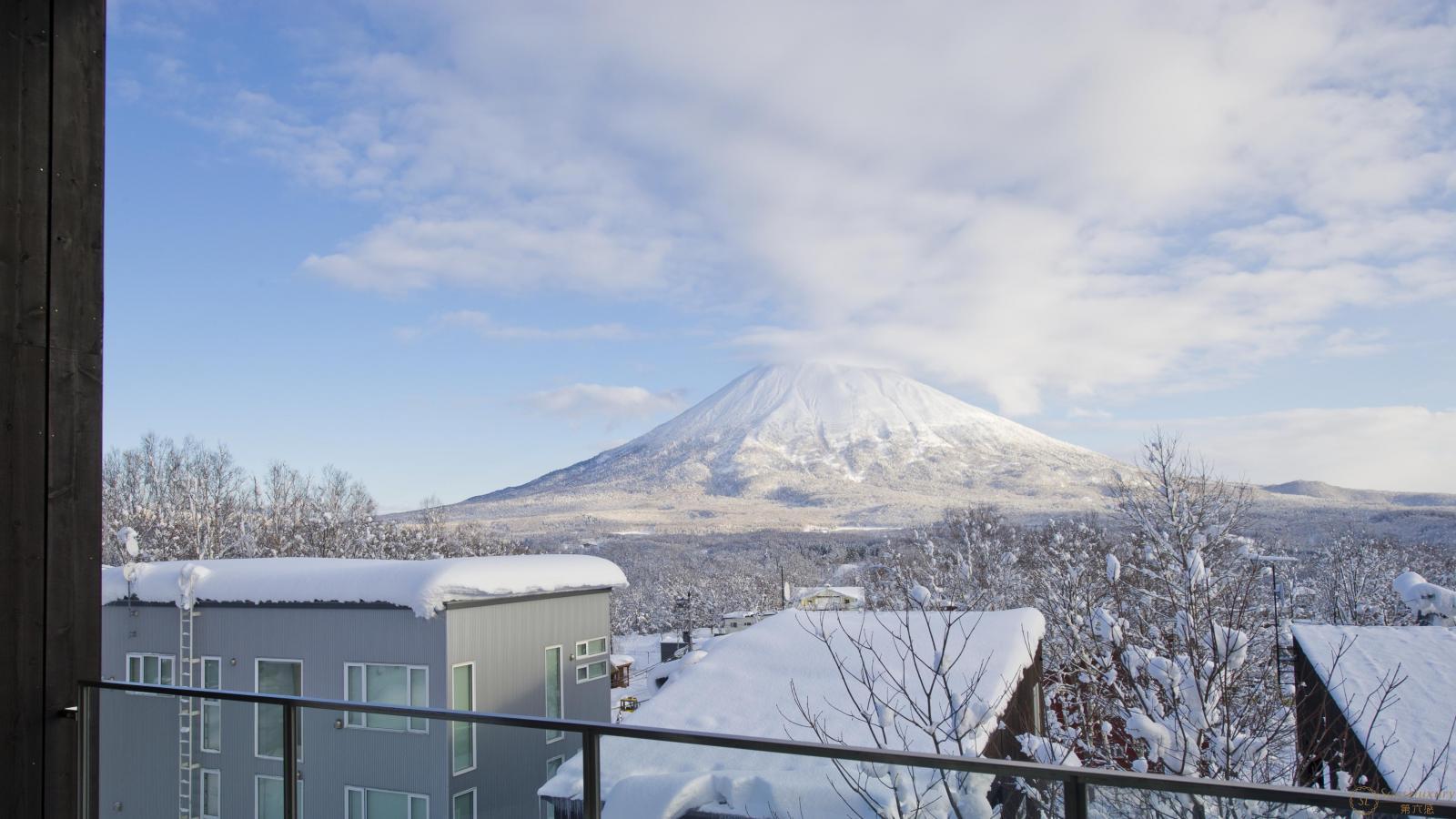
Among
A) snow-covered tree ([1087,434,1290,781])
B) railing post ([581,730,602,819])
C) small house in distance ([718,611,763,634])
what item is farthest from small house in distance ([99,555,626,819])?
small house in distance ([718,611,763,634])

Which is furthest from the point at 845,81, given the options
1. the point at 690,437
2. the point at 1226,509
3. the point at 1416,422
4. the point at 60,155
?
the point at 690,437

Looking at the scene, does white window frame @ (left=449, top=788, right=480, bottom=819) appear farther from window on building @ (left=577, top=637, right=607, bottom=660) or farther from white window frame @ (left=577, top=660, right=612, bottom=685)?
white window frame @ (left=577, top=660, right=612, bottom=685)

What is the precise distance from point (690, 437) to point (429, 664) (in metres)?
99.0

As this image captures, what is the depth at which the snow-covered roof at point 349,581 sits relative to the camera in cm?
970

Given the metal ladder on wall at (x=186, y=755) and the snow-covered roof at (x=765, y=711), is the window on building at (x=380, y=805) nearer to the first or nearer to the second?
the metal ladder on wall at (x=186, y=755)

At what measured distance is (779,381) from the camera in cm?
12738

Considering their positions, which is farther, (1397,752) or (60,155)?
(1397,752)

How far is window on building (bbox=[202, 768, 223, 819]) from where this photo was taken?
2539 mm

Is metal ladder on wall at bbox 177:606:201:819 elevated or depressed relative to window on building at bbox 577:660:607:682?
elevated

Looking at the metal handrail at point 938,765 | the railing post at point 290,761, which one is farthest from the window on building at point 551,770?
the railing post at point 290,761

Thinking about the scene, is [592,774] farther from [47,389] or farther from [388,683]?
[388,683]

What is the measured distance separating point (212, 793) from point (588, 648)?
9746 millimetres

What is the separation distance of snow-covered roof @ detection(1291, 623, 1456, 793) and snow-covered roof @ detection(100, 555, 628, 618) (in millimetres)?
7899

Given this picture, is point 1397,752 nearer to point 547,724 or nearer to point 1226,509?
point 547,724
